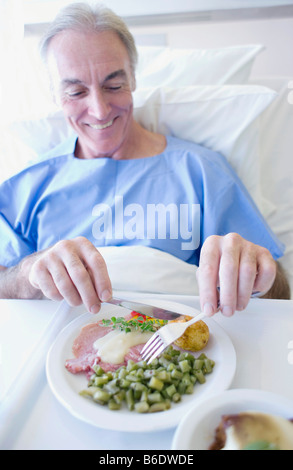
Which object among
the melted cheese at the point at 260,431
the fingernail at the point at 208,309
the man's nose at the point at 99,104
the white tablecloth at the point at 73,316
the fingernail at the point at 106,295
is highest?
the man's nose at the point at 99,104

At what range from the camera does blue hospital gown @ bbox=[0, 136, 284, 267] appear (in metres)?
1.17

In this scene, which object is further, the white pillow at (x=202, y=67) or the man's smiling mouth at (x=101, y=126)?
the white pillow at (x=202, y=67)

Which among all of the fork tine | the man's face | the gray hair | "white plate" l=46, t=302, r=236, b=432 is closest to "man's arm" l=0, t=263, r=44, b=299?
"white plate" l=46, t=302, r=236, b=432

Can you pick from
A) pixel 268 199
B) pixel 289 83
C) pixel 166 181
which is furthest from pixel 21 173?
pixel 289 83

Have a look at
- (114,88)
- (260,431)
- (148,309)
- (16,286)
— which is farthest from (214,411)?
(114,88)

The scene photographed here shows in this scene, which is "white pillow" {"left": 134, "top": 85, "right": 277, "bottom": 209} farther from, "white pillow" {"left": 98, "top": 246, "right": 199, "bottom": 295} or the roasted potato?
the roasted potato

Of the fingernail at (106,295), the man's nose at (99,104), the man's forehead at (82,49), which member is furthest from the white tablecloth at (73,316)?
the man's forehead at (82,49)

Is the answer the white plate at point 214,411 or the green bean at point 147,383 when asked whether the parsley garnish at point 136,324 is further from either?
the white plate at point 214,411

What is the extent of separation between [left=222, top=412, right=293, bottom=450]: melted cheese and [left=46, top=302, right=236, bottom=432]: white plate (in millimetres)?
97

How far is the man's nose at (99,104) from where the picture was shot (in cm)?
118

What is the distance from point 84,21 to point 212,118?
530mm

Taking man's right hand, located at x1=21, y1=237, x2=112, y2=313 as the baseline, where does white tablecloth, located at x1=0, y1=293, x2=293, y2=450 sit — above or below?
below

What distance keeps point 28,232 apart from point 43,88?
73 cm

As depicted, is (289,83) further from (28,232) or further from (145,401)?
(145,401)
